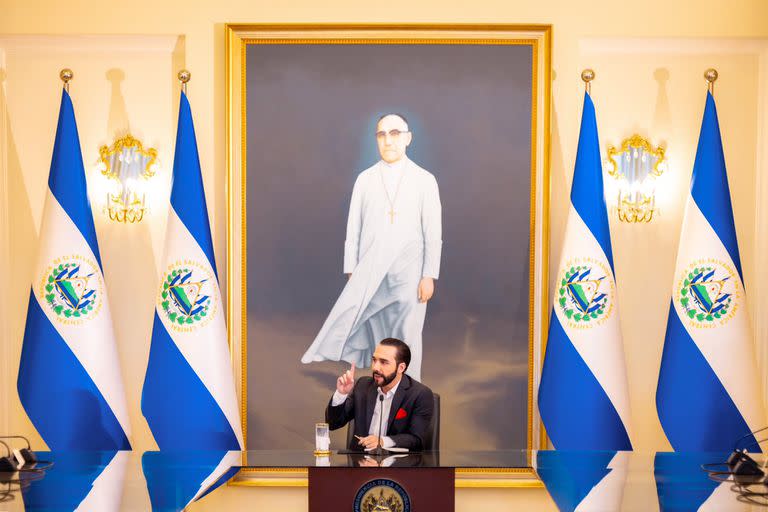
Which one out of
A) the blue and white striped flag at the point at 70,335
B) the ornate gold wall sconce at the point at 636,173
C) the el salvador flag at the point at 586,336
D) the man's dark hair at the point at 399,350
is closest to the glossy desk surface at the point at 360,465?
the el salvador flag at the point at 586,336

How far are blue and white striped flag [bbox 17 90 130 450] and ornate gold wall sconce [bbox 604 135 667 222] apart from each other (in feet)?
9.53

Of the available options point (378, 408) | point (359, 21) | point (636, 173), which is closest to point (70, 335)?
point (378, 408)

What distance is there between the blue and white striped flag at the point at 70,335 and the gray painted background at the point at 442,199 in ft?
2.61

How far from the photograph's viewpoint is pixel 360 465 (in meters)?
3.24

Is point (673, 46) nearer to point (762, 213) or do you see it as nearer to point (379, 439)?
point (762, 213)

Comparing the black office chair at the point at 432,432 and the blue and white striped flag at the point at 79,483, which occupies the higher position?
the blue and white striped flag at the point at 79,483

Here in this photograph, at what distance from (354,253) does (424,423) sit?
110 cm

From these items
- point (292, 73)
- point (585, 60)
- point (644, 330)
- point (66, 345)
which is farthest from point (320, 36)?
point (644, 330)

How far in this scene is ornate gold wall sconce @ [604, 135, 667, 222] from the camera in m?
4.75

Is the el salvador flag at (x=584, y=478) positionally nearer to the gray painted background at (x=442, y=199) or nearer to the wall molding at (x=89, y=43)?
the gray painted background at (x=442, y=199)

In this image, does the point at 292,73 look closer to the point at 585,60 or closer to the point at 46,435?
the point at 585,60

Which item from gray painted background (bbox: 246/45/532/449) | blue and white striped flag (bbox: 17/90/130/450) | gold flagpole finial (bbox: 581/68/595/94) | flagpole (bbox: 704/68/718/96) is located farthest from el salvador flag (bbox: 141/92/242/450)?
flagpole (bbox: 704/68/718/96)

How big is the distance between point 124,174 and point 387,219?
1.51 metres

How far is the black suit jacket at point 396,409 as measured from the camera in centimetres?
416
